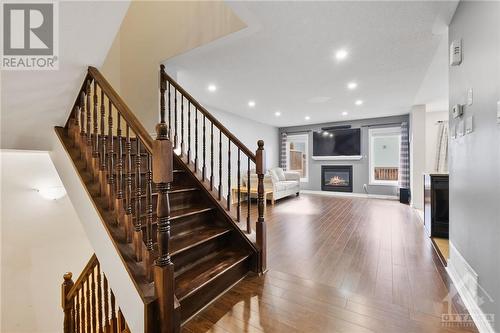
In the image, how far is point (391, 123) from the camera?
6.86 m

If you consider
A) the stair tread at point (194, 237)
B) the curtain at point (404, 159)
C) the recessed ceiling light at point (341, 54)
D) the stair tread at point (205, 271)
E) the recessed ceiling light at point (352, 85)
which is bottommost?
the stair tread at point (205, 271)

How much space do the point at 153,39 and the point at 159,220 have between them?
3.04 meters

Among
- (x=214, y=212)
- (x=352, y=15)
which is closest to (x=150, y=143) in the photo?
(x=214, y=212)

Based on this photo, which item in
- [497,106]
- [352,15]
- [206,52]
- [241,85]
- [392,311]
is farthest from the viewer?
[241,85]

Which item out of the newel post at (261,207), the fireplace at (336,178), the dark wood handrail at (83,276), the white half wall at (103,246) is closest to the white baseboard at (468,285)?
the newel post at (261,207)

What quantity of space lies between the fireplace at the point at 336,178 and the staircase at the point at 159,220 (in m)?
6.07

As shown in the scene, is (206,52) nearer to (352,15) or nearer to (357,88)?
(352,15)

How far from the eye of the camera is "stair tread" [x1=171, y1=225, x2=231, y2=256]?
1.90m

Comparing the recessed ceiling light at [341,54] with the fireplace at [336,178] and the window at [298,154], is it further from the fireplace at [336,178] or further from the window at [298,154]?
the window at [298,154]

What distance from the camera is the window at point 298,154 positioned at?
845 cm

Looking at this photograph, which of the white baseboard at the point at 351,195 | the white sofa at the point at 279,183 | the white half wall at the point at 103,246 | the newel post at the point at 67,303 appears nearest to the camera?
the white half wall at the point at 103,246

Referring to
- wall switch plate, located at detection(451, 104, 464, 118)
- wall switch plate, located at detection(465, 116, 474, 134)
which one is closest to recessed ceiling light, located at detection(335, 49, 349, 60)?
wall switch plate, located at detection(451, 104, 464, 118)

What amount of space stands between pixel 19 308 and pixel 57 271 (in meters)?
0.57

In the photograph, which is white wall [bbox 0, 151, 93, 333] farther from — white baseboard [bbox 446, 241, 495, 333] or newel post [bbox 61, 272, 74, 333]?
white baseboard [bbox 446, 241, 495, 333]
